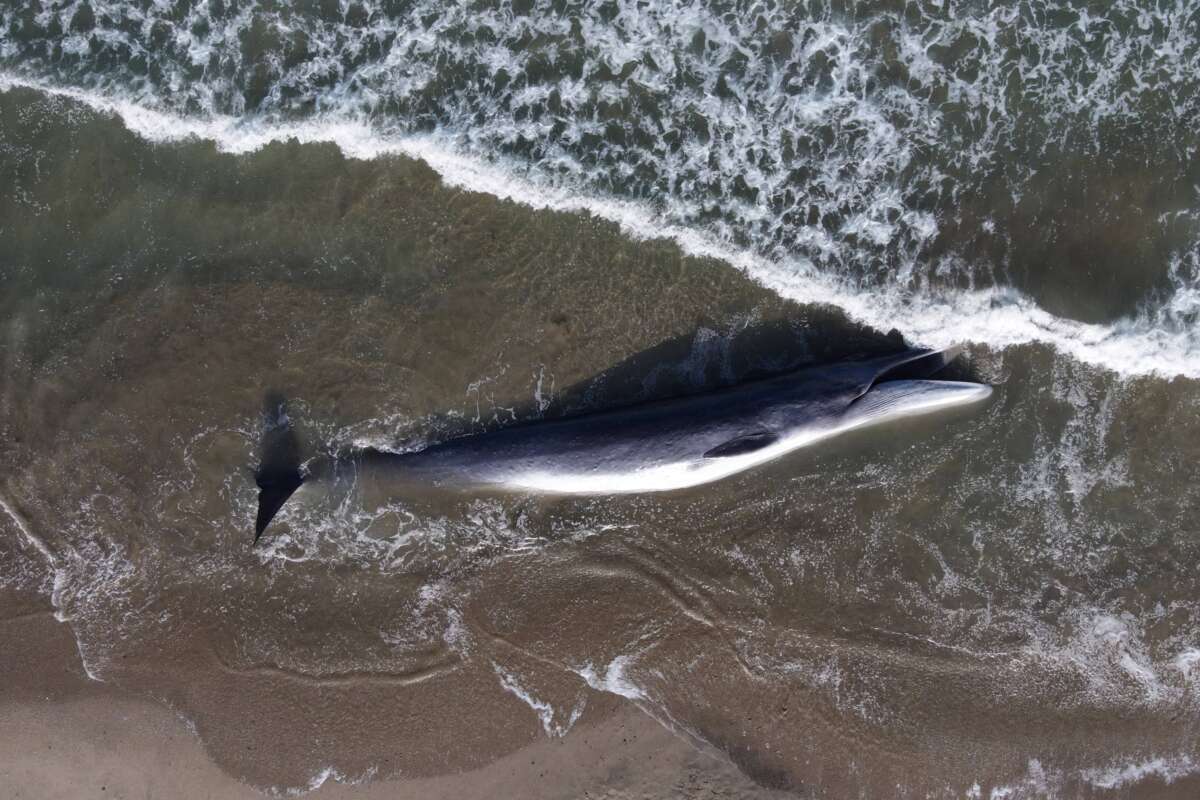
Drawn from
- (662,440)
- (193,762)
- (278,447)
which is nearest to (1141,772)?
(662,440)

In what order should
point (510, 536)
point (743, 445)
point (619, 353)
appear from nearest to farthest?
point (743, 445)
point (510, 536)
point (619, 353)

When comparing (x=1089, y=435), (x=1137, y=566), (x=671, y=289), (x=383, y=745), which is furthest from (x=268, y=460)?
(x=1137, y=566)

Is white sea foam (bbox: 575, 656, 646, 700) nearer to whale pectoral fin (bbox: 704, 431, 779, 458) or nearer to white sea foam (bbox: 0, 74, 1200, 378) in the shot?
whale pectoral fin (bbox: 704, 431, 779, 458)

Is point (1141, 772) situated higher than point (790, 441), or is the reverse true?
point (790, 441)

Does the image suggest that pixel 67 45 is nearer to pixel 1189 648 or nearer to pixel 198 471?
pixel 198 471

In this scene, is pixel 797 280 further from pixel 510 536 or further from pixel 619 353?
pixel 510 536

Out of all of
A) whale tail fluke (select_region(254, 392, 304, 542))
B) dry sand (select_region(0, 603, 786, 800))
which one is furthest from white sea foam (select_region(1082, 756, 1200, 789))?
whale tail fluke (select_region(254, 392, 304, 542))
